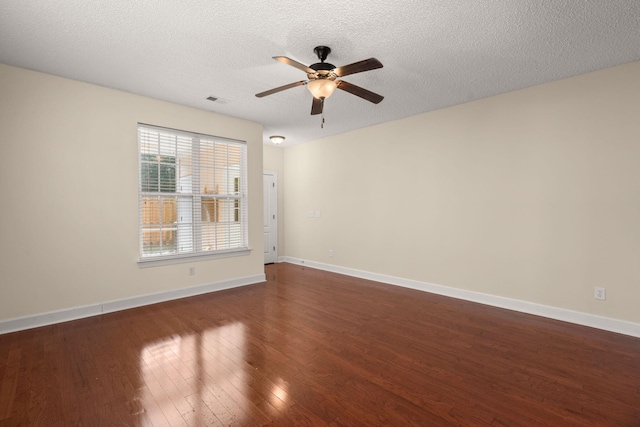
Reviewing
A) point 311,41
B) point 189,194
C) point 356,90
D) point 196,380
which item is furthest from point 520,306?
point 189,194

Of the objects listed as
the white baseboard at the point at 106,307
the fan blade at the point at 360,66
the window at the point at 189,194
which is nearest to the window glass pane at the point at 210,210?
the window at the point at 189,194

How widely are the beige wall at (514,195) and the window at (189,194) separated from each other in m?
2.16

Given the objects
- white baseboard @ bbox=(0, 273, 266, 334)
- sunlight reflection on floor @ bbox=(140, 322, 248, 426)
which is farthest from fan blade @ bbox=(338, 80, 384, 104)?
white baseboard @ bbox=(0, 273, 266, 334)

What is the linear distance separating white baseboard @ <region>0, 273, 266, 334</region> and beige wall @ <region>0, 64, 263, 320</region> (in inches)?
2.5

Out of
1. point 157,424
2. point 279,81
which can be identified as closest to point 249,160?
point 279,81

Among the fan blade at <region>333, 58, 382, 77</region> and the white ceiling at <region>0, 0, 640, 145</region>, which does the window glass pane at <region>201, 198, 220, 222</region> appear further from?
the fan blade at <region>333, 58, 382, 77</region>

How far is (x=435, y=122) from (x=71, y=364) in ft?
16.7

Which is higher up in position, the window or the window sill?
the window

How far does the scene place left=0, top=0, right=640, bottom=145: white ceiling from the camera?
7.30 ft

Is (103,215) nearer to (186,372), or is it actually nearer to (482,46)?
(186,372)

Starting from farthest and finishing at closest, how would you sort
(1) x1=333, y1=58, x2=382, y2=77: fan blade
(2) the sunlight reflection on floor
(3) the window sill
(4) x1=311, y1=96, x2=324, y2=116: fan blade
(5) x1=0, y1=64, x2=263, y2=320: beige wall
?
(3) the window sill, (5) x1=0, y1=64, x2=263, y2=320: beige wall, (4) x1=311, y1=96, x2=324, y2=116: fan blade, (1) x1=333, y1=58, x2=382, y2=77: fan blade, (2) the sunlight reflection on floor

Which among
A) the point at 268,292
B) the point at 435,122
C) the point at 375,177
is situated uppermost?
the point at 435,122

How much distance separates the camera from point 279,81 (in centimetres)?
348

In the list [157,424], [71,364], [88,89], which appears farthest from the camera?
[88,89]
